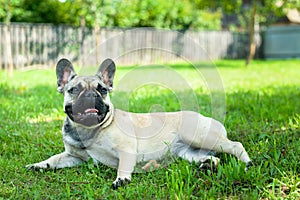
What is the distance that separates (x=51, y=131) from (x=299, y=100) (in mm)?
3745

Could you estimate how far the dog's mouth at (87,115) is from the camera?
301 centimetres

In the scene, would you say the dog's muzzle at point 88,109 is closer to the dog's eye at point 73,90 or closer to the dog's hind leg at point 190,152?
the dog's eye at point 73,90

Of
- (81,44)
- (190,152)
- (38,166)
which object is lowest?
(81,44)

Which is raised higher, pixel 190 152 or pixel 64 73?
pixel 64 73

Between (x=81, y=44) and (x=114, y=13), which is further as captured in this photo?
(x=114, y=13)

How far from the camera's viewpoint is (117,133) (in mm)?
3195

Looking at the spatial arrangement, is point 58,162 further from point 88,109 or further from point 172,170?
point 172,170

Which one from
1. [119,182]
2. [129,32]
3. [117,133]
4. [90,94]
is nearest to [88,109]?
[90,94]

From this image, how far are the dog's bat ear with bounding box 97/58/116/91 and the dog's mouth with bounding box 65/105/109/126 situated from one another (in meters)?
0.29

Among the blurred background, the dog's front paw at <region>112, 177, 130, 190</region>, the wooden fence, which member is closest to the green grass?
the dog's front paw at <region>112, 177, 130, 190</region>

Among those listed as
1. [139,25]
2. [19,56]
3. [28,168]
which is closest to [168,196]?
[28,168]

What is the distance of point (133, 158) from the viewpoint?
312 centimetres

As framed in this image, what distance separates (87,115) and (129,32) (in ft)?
48.2

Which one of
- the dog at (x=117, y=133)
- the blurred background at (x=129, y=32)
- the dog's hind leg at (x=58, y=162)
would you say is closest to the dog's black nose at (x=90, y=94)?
the dog at (x=117, y=133)
